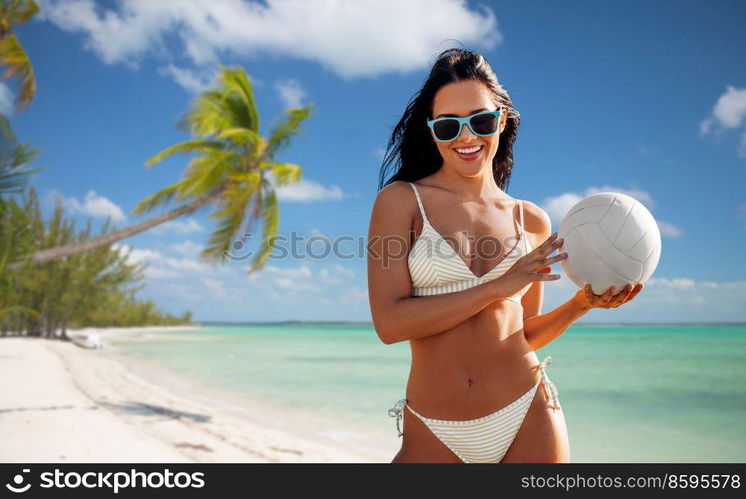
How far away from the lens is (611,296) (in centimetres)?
183

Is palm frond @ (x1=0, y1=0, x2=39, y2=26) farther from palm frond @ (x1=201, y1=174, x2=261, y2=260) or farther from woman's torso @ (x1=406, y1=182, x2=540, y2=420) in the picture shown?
woman's torso @ (x1=406, y1=182, x2=540, y2=420)

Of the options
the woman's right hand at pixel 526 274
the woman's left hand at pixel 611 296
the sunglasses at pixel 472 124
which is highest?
the sunglasses at pixel 472 124

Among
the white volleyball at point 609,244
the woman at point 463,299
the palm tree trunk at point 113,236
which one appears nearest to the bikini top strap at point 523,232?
the woman at point 463,299

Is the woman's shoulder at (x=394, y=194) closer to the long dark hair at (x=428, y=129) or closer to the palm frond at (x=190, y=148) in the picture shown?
the long dark hair at (x=428, y=129)

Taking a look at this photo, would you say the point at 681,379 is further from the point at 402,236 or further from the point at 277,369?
the point at 402,236

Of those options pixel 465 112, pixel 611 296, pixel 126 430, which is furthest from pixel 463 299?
pixel 126 430

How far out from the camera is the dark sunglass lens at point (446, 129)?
1.89m

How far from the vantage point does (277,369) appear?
88.4 ft

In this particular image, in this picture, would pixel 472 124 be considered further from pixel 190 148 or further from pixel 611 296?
pixel 190 148

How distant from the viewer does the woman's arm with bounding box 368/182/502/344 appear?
1.64 metres

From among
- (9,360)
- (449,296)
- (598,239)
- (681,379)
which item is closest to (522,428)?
(449,296)

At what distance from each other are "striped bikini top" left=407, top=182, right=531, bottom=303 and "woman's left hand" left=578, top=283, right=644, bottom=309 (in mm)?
259

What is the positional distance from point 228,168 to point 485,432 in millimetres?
15073

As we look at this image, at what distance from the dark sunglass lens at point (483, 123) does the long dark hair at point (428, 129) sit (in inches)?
5.0
